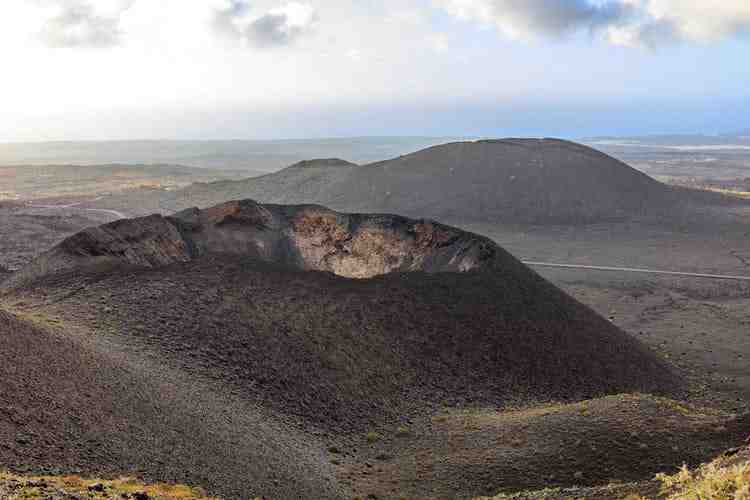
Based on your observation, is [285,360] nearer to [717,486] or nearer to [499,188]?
[717,486]

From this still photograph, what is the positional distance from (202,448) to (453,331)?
372 inches

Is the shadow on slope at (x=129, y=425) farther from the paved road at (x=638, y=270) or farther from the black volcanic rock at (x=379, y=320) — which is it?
the paved road at (x=638, y=270)

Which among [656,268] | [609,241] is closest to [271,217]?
[656,268]

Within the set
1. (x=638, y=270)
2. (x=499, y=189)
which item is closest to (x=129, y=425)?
(x=638, y=270)

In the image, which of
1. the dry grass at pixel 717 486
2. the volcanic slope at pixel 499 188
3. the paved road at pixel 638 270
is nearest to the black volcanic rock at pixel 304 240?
the dry grass at pixel 717 486

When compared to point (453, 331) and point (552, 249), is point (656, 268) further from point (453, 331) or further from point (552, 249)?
point (453, 331)

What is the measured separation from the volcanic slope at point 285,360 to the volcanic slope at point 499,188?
128 feet

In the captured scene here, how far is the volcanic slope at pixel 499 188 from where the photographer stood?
60281 millimetres

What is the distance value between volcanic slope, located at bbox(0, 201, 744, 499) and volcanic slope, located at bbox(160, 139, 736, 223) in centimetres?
3909

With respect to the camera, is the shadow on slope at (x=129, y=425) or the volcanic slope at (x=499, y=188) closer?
the shadow on slope at (x=129, y=425)

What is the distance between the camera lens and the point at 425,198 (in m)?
65.4

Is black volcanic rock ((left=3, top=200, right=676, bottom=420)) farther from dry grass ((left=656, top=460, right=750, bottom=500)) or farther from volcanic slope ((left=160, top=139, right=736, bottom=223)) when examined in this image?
volcanic slope ((left=160, top=139, right=736, bottom=223))

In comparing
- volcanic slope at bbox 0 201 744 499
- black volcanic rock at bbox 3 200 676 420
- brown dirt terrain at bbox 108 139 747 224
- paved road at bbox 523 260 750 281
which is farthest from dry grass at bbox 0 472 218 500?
brown dirt terrain at bbox 108 139 747 224

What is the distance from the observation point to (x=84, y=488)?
24.2 feet
